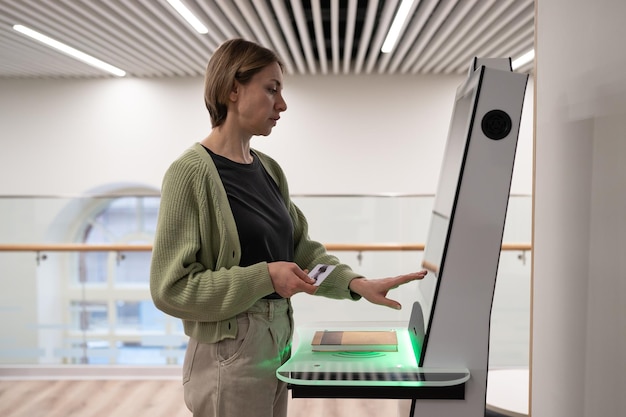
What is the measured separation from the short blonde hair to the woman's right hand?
1.32 feet

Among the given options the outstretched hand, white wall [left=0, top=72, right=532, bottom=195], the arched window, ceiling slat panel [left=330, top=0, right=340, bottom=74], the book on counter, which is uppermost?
ceiling slat panel [left=330, top=0, right=340, bottom=74]

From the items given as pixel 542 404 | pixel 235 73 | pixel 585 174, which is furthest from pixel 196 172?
pixel 542 404

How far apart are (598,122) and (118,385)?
3.78 meters

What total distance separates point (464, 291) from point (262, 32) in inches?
203

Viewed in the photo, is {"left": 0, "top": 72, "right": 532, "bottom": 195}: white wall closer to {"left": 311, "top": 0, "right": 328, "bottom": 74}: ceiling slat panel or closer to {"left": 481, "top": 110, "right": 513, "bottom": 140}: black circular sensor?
{"left": 311, "top": 0, "right": 328, "bottom": 74}: ceiling slat panel

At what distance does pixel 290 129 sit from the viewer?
28.0ft

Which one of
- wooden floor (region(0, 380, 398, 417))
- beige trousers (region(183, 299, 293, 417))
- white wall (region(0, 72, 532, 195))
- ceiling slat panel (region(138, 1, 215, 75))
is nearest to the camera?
beige trousers (region(183, 299, 293, 417))

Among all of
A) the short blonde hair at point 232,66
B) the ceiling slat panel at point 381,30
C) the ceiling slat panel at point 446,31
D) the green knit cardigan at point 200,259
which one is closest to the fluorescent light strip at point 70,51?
the ceiling slat panel at point 381,30

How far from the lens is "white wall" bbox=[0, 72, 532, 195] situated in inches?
334

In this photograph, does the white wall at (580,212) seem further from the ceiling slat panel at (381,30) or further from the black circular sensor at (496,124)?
the ceiling slat panel at (381,30)

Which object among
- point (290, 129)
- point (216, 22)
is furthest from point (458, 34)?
point (290, 129)

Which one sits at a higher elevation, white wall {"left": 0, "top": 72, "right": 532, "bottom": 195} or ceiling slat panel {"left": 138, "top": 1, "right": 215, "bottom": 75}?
ceiling slat panel {"left": 138, "top": 1, "right": 215, "bottom": 75}

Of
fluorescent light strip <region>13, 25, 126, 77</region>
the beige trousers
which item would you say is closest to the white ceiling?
fluorescent light strip <region>13, 25, 126, 77</region>

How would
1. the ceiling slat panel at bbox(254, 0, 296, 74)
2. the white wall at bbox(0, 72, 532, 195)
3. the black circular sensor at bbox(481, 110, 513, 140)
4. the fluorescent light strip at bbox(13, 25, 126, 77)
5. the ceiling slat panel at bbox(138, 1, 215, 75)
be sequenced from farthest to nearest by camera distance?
the white wall at bbox(0, 72, 532, 195), the fluorescent light strip at bbox(13, 25, 126, 77), the ceiling slat panel at bbox(138, 1, 215, 75), the ceiling slat panel at bbox(254, 0, 296, 74), the black circular sensor at bbox(481, 110, 513, 140)
